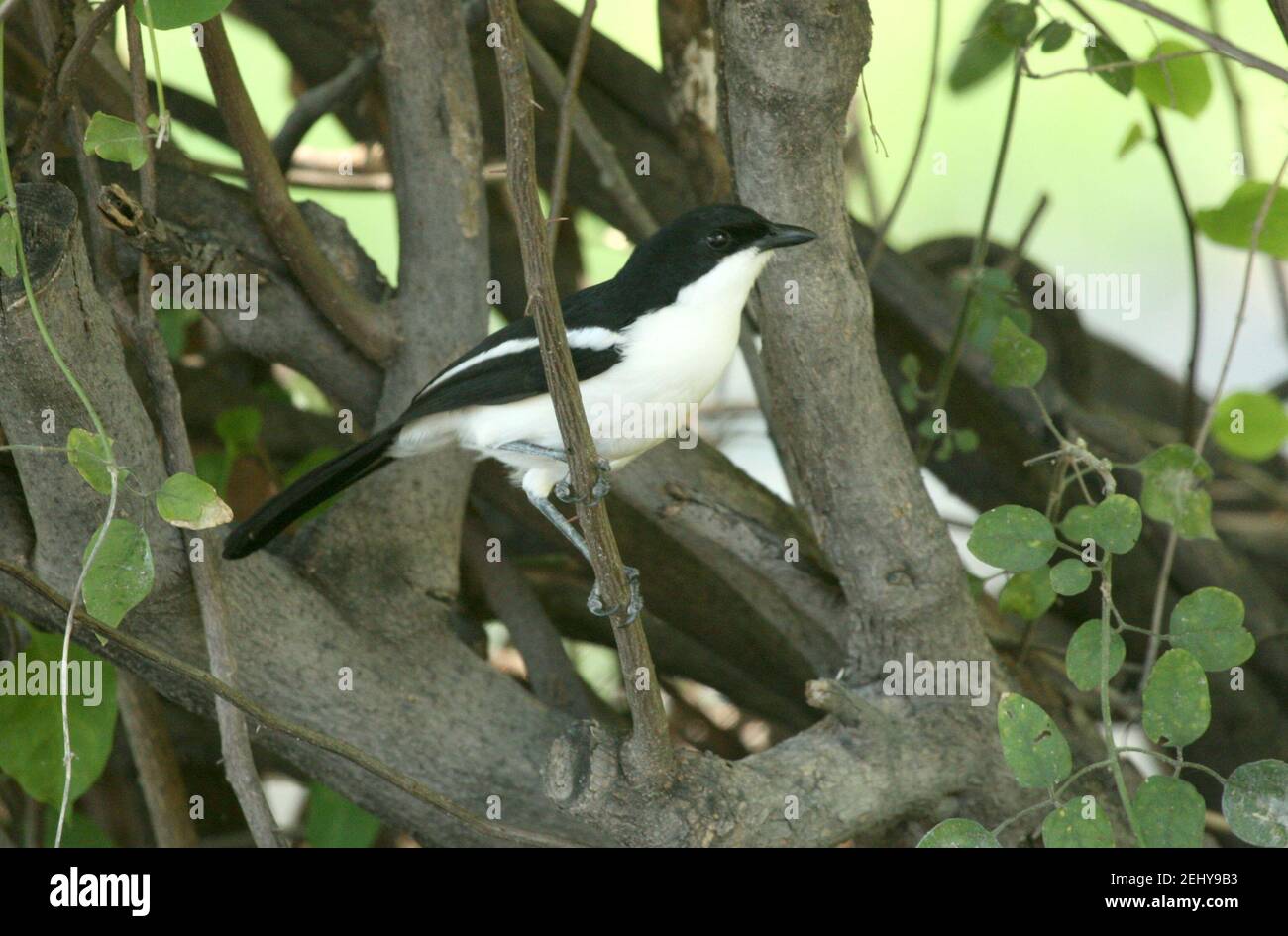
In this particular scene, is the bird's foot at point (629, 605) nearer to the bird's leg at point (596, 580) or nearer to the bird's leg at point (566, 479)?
the bird's leg at point (596, 580)

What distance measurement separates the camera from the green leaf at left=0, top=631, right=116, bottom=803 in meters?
2.17

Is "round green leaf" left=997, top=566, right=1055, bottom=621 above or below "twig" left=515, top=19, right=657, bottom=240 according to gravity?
below

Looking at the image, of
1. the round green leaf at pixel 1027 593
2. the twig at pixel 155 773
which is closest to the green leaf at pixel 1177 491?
the round green leaf at pixel 1027 593

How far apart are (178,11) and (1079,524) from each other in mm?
1439

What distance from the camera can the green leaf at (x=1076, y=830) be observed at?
5.65ft

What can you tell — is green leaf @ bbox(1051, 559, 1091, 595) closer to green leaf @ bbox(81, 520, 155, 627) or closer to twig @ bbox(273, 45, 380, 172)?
green leaf @ bbox(81, 520, 155, 627)

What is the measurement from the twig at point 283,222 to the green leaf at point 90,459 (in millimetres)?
768

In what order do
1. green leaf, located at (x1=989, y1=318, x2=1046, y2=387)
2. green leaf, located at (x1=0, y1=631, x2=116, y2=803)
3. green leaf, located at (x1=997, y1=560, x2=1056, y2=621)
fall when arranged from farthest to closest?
green leaf, located at (x1=997, y1=560, x2=1056, y2=621), green leaf, located at (x1=989, y1=318, x2=1046, y2=387), green leaf, located at (x1=0, y1=631, x2=116, y2=803)

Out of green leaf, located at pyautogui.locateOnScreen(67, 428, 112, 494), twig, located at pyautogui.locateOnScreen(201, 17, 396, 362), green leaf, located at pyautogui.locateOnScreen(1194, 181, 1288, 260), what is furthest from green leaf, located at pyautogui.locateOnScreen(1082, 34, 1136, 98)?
green leaf, located at pyautogui.locateOnScreen(67, 428, 112, 494)

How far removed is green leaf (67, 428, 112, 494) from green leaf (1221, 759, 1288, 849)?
1522mm

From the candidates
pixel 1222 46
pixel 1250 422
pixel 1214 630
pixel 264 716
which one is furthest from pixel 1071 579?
pixel 264 716

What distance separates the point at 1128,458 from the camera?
10.4ft
